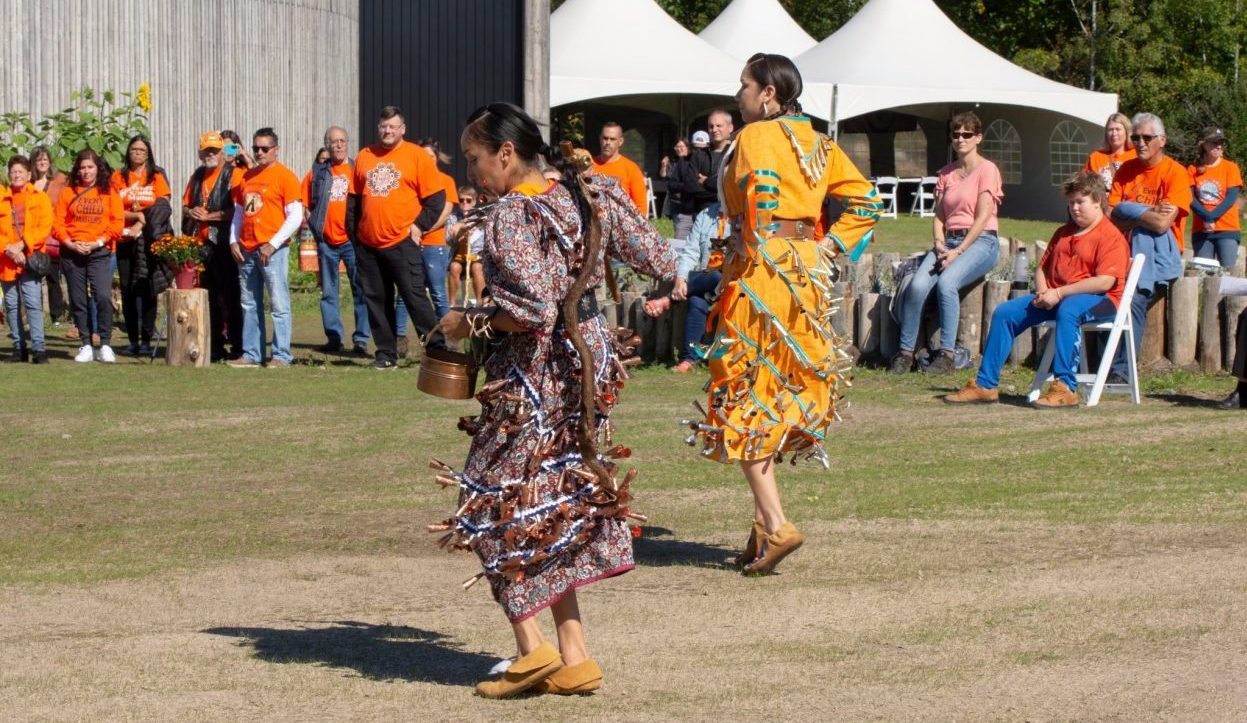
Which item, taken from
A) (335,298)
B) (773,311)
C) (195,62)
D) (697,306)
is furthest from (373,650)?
(195,62)

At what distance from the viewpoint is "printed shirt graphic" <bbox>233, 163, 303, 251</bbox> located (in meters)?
14.8

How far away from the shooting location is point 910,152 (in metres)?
40.1

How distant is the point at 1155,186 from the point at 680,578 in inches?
298

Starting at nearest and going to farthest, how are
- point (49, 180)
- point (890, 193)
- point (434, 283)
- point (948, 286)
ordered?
point (948, 286), point (434, 283), point (49, 180), point (890, 193)

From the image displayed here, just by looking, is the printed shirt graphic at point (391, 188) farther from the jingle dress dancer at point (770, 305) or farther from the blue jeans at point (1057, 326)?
the jingle dress dancer at point (770, 305)

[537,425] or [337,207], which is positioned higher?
[337,207]

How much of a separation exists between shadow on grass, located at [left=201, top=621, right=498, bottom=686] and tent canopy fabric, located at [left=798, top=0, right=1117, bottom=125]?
27.2 metres

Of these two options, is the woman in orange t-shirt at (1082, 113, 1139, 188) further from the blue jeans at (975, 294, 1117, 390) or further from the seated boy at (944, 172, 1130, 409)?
the blue jeans at (975, 294, 1117, 390)

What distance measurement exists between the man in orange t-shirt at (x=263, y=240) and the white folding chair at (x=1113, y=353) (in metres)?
6.32

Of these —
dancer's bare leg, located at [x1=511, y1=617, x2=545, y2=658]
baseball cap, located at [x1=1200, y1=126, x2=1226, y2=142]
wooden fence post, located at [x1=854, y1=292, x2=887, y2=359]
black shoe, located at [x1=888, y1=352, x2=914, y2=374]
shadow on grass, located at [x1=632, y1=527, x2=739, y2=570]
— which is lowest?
shadow on grass, located at [x1=632, y1=527, x2=739, y2=570]

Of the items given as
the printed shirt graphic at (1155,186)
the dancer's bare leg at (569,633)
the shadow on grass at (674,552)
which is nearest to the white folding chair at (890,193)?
the printed shirt graphic at (1155,186)

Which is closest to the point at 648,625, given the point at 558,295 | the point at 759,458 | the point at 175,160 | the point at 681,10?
the point at 759,458

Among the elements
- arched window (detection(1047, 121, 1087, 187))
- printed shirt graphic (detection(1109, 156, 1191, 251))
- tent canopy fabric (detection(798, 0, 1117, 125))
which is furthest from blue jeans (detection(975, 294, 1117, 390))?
arched window (detection(1047, 121, 1087, 187))

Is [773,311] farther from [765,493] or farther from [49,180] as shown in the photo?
[49,180]
